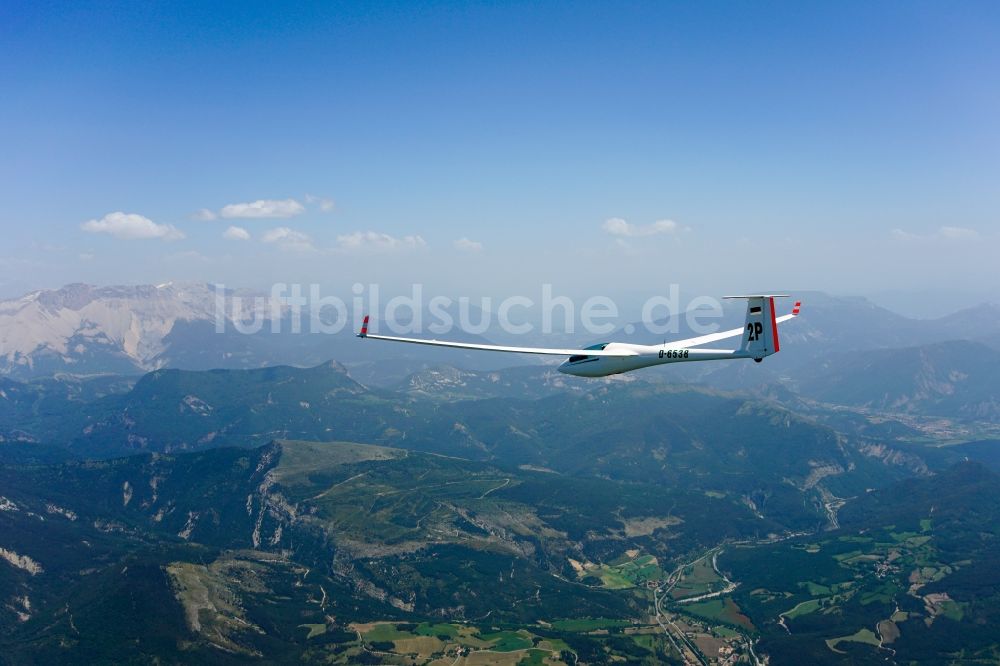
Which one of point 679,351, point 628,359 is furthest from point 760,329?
point 628,359

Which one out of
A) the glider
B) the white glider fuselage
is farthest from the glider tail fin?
the white glider fuselage

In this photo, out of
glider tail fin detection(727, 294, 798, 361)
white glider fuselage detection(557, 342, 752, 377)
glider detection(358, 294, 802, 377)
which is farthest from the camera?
white glider fuselage detection(557, 342, 752, 377)

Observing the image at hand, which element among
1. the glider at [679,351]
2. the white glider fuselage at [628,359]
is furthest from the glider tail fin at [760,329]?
the white glider fuselage at [628,359]

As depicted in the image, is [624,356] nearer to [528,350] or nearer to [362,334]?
[528,350]

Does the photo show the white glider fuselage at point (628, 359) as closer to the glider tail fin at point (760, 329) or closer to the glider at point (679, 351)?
the glider at point (679, 351)

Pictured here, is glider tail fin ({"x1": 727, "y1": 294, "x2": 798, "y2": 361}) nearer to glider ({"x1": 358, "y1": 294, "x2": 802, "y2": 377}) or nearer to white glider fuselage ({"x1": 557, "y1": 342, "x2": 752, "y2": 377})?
glider ({"x1": 358, "y1": 294, "x2": 802, "y2": 377})

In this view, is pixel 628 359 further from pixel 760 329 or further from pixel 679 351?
pixel 760 329

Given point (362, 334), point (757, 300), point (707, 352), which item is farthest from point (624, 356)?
point (362, 334)

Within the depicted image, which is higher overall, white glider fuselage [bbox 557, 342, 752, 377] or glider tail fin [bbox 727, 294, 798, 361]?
glider tail fin [bbox 727, 294, 798, 361]

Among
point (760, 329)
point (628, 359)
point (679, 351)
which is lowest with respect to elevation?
point (628, 359)

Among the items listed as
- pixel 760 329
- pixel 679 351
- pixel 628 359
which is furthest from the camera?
pixel 628 359

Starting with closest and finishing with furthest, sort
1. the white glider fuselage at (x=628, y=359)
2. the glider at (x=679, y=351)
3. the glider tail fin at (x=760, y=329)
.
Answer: the glider tail fin at (x=760, y=329) < the glider at (x=679, y=351) < the white glider fuselage at (x=628, y=359)
